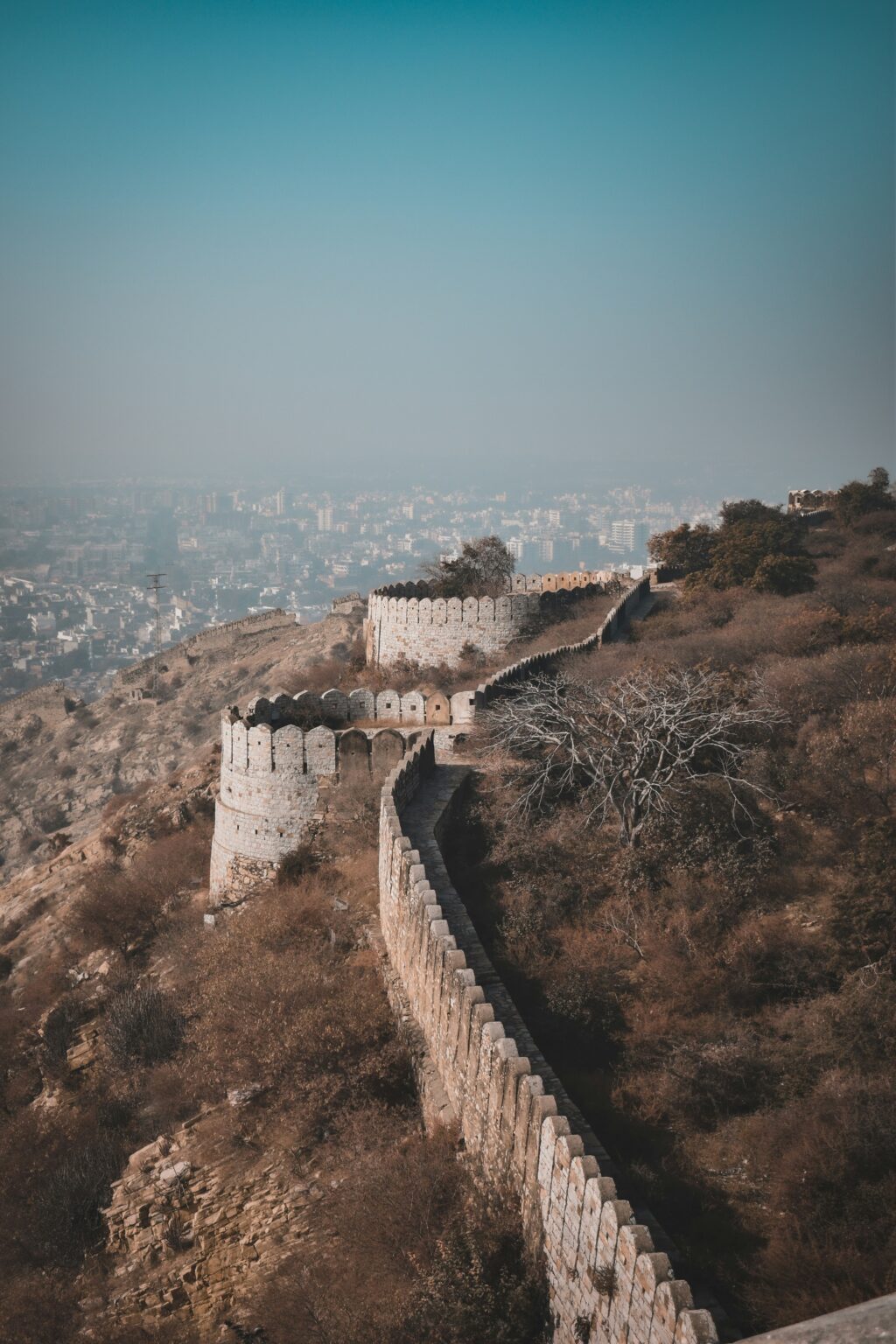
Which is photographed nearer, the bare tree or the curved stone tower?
the bare tree

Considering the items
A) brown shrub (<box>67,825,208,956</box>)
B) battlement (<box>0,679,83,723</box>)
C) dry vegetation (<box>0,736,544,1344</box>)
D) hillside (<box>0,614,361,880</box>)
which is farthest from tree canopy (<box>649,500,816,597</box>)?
battlement (<box>0,679,83,723</box>)

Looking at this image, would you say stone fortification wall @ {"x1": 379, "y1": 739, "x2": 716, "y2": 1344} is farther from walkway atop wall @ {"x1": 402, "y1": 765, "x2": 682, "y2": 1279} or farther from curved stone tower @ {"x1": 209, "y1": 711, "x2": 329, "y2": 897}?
curved stone tower @ {"x1": 209, "y1": 711, "x2": 329, "y2": 897}

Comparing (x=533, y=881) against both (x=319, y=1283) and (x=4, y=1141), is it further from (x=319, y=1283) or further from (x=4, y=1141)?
(x=4, y=1141)

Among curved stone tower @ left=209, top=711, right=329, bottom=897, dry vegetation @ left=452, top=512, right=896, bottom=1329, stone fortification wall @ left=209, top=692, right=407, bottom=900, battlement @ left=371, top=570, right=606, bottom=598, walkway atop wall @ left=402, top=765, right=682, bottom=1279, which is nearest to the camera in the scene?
dry vegetation @ left=452, top=512, right=896, bottom=1329

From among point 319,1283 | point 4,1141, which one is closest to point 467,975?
point 319,1283

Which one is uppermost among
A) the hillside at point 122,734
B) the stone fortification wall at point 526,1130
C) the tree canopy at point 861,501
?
the tree canopy at point 861,501

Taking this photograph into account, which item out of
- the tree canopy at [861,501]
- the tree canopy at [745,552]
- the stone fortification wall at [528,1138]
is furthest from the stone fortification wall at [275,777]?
the tree canopy at [861,501]

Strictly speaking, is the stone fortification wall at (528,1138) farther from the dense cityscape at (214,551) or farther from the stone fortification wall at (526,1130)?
the dense cityscape at (214,551)
